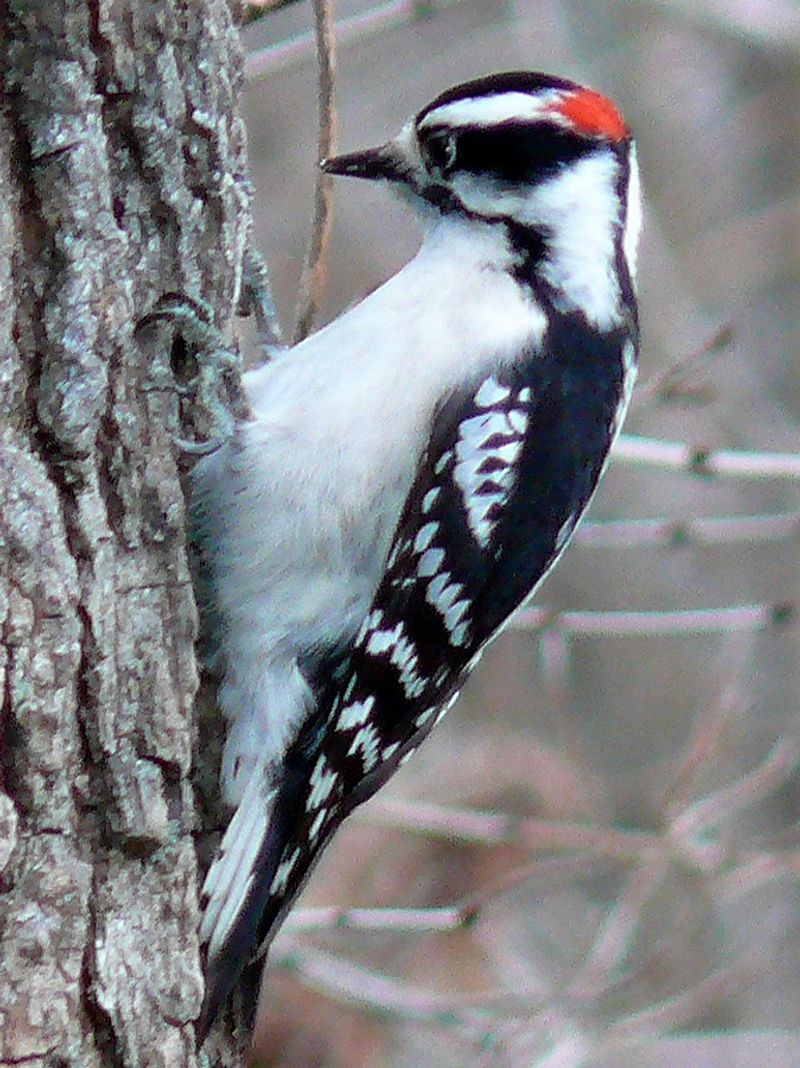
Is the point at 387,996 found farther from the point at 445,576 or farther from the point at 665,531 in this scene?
the point at 445,576

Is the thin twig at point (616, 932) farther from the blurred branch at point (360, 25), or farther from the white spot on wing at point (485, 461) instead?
the blurred branch at point (360, 25)

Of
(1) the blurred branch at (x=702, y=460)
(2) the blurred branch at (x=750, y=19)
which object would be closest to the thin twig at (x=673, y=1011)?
(1) the blurred branch at (x=702, y=460)

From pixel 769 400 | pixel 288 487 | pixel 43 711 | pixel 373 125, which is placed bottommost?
pixel 769 400

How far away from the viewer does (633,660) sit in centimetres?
877

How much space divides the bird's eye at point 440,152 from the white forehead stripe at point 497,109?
1.3 inches

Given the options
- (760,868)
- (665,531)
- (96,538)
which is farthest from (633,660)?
(96,538)

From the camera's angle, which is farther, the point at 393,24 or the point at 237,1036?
the point at 393,24

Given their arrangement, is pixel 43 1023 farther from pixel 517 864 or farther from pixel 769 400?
pixel 769 400

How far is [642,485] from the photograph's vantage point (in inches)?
314

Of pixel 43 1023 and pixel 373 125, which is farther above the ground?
pixel 43 1023

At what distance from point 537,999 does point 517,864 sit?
185 cm

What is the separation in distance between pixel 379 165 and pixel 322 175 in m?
0.22

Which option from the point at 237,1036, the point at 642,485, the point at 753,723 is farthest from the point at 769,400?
the point at 237,1036

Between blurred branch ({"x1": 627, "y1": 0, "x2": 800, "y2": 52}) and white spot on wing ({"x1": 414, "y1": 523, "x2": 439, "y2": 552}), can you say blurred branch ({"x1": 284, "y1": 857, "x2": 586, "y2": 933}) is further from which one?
blurred branch ({"x1": 627, "y1": 0, "x2": 800, "y2": 52})
